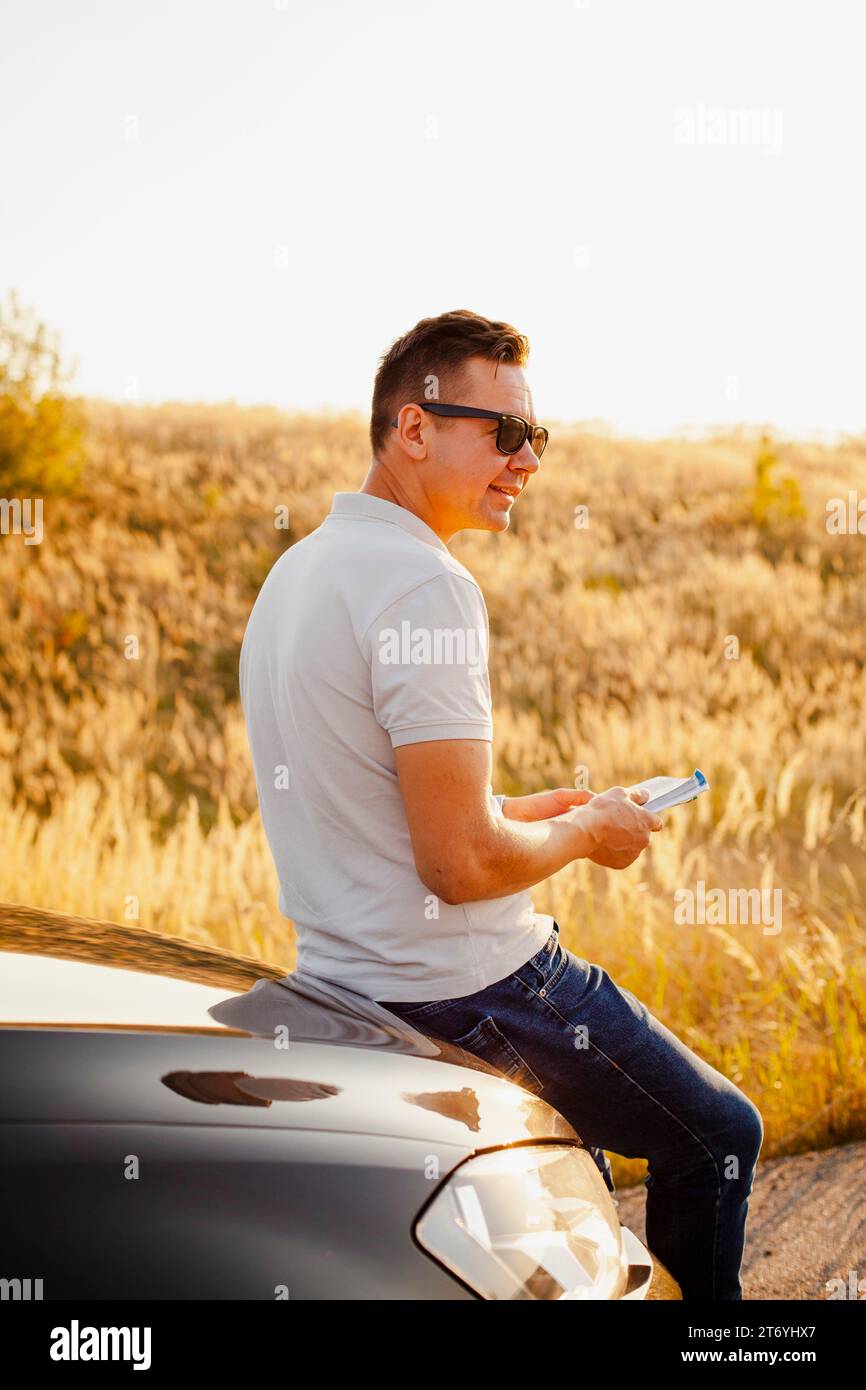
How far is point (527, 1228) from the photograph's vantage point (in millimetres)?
1947

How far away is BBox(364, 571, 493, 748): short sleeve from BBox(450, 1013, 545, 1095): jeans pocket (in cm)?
58

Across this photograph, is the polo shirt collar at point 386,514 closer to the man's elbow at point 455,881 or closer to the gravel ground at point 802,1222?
the man's elbow at point 455,881

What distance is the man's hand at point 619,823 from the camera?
2570mm

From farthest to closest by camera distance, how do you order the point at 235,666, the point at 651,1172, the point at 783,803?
the point at 235,666 → the point at 783,803 → the point at 651,1172

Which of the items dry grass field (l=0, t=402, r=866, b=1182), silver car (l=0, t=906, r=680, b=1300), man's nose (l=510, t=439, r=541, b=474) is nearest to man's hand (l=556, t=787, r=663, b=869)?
A: silver car (l=0, t=906, r=680, b=1300)

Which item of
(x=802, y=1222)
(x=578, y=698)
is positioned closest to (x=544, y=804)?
(x=802, y=1222)

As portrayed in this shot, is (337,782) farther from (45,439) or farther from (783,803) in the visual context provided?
(45,439)

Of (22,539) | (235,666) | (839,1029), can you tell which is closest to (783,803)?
(839,1029)

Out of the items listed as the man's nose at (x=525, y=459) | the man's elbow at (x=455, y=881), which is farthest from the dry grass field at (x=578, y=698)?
the man's nose at (x=525, y=459)

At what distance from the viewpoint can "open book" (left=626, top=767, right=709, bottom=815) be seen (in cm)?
271

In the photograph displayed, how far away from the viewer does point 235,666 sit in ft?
54.5

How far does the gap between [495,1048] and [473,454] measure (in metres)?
1.18

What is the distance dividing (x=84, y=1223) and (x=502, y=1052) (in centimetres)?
96

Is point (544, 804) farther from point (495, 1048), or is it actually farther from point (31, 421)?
point (31, 421)
